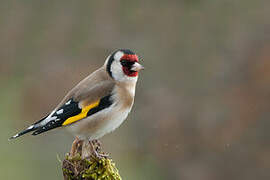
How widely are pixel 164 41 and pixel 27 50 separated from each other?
3948 millimetres

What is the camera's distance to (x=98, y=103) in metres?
5.94

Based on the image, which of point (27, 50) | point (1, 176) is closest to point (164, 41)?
point (27, 50)

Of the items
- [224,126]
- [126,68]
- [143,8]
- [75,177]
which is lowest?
[224,126]

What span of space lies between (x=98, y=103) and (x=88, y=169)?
1.18 metres

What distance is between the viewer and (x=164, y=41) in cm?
1342

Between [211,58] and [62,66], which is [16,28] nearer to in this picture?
[62,66]

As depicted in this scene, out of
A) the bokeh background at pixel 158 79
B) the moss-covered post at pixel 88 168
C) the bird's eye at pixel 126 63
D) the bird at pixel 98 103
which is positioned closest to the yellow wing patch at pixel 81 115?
the bird at pixel 98 103

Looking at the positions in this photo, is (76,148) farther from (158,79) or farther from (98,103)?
(158,79)

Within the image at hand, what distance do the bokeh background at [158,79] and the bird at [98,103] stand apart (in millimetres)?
4056

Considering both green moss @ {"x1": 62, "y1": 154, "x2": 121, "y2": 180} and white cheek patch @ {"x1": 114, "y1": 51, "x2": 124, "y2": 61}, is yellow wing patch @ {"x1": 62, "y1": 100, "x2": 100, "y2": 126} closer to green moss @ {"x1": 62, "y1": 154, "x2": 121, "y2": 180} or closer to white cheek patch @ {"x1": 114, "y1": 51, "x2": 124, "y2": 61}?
white cheek patch @ {"x1": 114, "y1": 51, "x2": 124, "y2": 61}

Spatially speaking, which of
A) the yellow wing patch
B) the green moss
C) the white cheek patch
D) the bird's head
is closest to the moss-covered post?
the green moss

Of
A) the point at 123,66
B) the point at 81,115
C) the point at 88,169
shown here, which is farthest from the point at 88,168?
the point at 123,66

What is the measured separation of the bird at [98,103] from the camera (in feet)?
18.8

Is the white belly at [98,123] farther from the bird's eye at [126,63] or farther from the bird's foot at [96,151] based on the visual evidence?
the bird's eye at [126,63]
